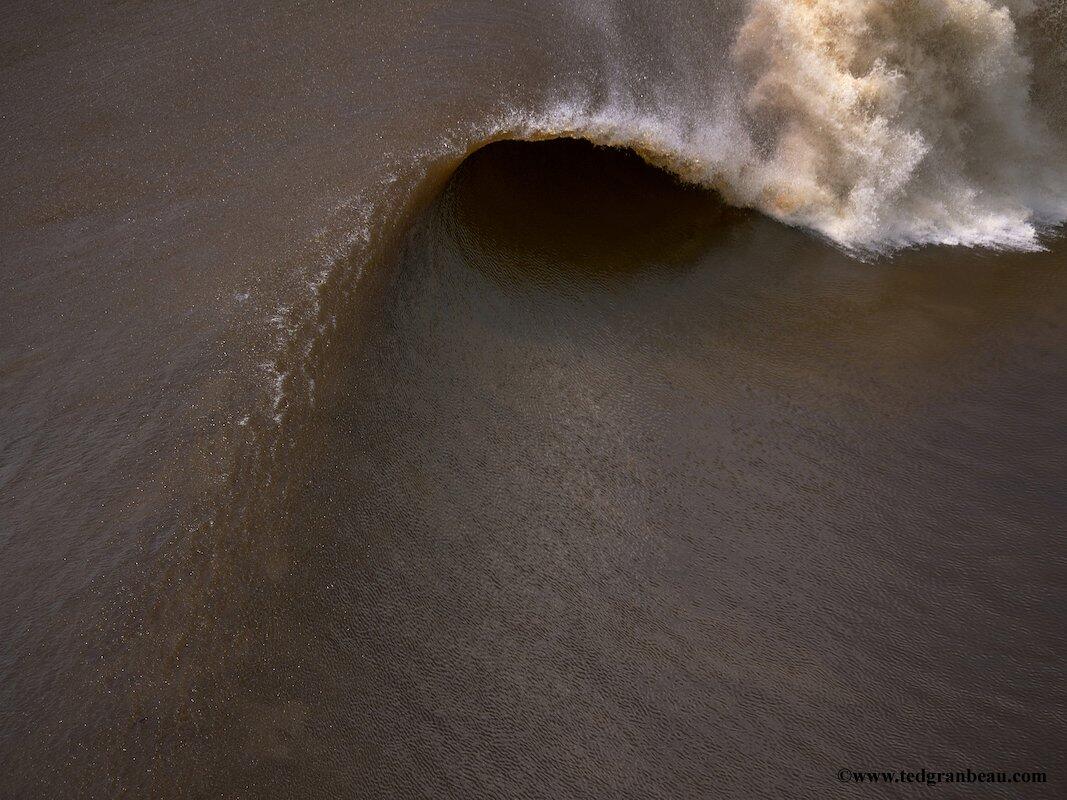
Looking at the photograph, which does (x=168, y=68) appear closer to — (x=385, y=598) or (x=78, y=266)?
(x=78, y=266)

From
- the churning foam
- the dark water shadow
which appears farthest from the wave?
the dark water shadow

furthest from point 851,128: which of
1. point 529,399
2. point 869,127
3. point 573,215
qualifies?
point 529,399

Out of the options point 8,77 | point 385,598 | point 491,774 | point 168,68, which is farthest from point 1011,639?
point 8,77

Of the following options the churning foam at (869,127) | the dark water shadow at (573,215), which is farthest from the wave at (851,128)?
the dark water shadow at (573,215)

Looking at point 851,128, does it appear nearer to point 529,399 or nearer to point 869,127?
point 869,127

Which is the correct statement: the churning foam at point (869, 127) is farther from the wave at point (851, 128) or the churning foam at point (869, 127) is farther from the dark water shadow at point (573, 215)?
the dark water shadow at point (573, 215)
